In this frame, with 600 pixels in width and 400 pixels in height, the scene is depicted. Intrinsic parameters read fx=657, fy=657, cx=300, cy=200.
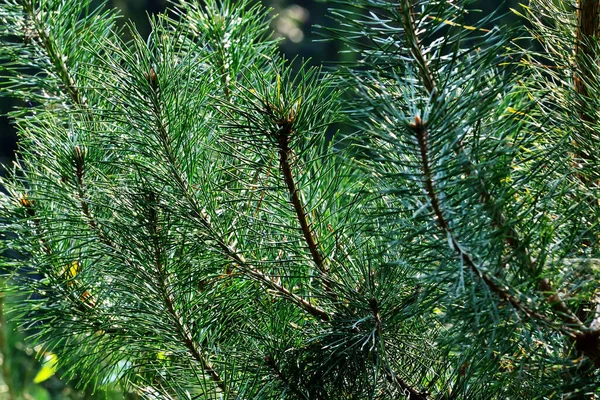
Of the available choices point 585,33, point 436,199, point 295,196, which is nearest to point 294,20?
point 585,33

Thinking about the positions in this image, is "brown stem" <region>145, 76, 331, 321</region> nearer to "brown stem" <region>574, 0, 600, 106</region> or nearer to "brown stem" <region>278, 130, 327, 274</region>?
Answer: "brown stem" <region>278, 130, 327, 274</region>

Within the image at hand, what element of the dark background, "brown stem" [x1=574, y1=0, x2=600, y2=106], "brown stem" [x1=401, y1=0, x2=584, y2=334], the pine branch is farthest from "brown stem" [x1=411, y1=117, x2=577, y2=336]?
the dark background

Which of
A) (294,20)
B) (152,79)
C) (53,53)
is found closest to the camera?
(152,79)

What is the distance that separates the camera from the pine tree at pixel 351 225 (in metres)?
0.40

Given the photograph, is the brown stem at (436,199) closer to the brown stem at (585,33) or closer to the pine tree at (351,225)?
the pine tree at (351,225)

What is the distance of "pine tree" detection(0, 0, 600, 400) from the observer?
1.30 ft

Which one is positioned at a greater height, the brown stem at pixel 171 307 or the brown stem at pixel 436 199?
the brown stem at pixel 436 199

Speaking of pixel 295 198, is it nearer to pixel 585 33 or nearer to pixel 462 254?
pixel 462 254

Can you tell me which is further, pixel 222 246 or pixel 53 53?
pixel 53 53

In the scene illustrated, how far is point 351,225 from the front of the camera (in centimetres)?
48

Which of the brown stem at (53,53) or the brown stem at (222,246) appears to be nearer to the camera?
the brown stem at (222,246)

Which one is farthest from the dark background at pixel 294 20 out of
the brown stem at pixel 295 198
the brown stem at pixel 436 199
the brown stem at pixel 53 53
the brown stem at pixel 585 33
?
the brown stem at pixel 436 199

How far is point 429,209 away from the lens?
1.32 ft

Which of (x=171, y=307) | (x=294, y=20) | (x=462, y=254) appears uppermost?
(x=462, y=254)
